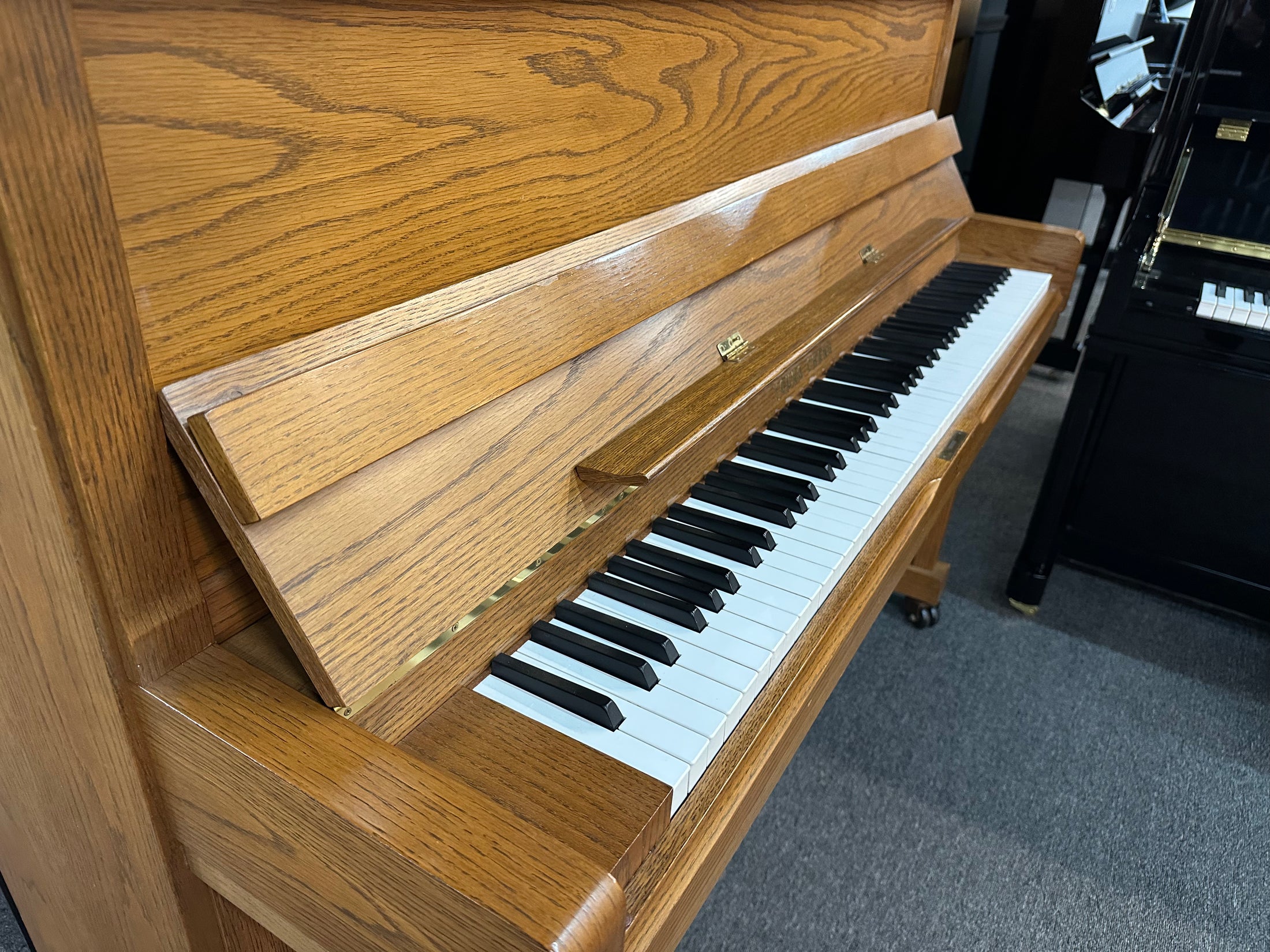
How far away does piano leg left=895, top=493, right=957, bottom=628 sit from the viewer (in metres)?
1.95

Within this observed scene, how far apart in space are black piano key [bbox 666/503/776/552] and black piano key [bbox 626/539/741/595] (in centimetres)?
6

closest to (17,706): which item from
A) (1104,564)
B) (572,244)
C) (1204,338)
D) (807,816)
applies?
(572,244)

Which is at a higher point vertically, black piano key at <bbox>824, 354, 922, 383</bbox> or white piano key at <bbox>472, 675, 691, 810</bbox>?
black piano key at <bbox>824, 354, 922, 383</bbox>

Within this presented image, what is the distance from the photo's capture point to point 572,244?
0.91m

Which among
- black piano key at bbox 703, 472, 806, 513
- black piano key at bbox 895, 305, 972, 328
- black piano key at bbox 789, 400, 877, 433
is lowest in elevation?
black piano key at bbox 703, 472, 806, 513

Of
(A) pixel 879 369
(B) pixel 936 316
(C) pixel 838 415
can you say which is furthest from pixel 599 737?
(B) pixel 936 316

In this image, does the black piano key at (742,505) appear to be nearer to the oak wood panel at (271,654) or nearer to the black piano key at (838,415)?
the black piano key at (838,415)

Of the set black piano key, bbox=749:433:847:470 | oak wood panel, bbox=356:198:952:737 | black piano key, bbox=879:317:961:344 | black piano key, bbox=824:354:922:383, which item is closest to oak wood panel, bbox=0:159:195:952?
oak wood panel, bbox=356:198:952:737

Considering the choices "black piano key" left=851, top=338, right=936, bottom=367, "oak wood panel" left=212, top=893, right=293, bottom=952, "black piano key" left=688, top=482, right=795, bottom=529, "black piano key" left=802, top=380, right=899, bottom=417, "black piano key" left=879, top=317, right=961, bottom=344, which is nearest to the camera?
"oak wood panel" left=212, top=893, right=293, bottom=952

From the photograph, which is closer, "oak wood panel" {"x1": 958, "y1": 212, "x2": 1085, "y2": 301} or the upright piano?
the upright piano

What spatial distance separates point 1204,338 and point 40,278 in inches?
76.6

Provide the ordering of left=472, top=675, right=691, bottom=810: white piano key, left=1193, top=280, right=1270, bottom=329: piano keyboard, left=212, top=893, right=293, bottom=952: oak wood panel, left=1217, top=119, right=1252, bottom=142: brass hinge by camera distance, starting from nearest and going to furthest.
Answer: left=472, top=675, right=691, bottom=810: white piano key → left=212, top=893, right=293, bottom=952: oak wood panel → left=1193, top=280, right=1270, bottom=329: piano keyboard → left=1217, top=119, right=1252, bottom=142: brass hinge

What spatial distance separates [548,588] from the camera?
0.84 meters

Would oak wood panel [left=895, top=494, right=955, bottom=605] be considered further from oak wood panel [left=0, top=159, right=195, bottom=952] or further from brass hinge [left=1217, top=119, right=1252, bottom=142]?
oak wood panel [left=0, top=159, right=195, bottom=952]
